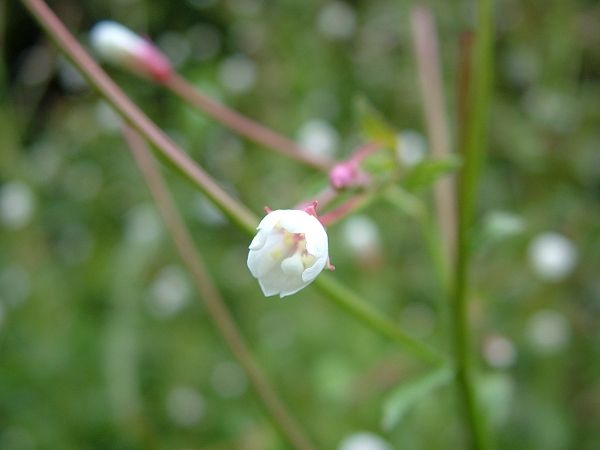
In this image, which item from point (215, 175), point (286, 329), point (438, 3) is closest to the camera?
point (286, 329)

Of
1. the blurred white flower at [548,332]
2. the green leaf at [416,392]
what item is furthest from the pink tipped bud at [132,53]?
the blurred white flower at [548,332]

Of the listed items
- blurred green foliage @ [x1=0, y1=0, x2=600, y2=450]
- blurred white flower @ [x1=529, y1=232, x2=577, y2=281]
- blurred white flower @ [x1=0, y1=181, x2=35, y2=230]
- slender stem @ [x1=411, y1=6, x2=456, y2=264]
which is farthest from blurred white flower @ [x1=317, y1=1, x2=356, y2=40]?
slender stem @ [x1=411, y1=6, x2=456, y2=264]

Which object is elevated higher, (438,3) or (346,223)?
(438,3)

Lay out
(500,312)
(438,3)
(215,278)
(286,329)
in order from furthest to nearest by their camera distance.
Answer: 1. (438,3)
2. (215,278)
3. (286,329)
4. (500,312)

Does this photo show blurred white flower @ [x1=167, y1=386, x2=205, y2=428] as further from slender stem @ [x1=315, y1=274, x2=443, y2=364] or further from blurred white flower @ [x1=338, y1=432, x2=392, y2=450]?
slender stem @ [x1=315, y1=274, x2=443, y2=364]

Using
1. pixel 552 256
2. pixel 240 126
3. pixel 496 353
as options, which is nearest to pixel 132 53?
pixel 240 126

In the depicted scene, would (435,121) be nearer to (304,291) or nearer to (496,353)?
(496,353)

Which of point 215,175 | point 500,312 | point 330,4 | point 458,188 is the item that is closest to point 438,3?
point 330,4

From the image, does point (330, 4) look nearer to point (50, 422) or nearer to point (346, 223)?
point (346, 223)
